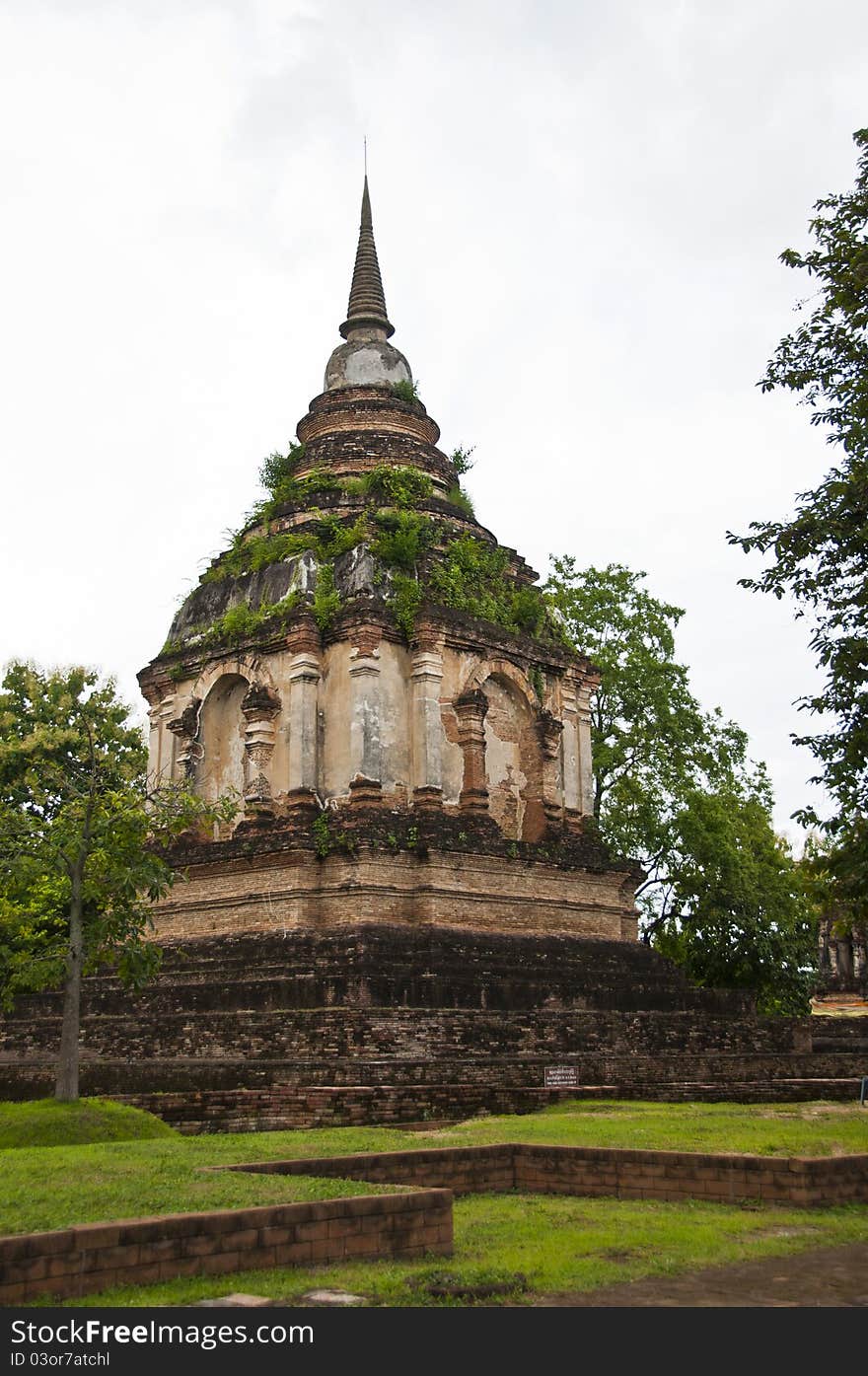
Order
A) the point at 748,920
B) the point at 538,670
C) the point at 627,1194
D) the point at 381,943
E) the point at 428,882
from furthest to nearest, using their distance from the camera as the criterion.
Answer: the point at 748,920 → the point at 538,670 → the point at 428,882 → the point at 381,943 → the point at 627,1194

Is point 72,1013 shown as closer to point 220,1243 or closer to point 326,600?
point 220,1243

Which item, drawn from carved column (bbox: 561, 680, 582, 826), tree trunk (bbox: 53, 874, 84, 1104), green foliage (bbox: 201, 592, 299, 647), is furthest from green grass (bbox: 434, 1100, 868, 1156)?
green foliage (bbox: 201, 592, 299, 647)

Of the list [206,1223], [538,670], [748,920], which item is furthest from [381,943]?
[748,920]

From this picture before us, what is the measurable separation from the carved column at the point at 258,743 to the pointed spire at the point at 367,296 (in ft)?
37.1

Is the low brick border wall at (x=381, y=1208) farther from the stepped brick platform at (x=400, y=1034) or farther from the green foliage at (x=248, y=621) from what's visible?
the green foliage at (x=248, y=621)

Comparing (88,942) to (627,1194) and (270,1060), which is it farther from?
(627,1194)

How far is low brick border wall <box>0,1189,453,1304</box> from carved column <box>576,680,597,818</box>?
57.6ft

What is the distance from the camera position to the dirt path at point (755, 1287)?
6.81 m

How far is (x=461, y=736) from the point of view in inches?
907

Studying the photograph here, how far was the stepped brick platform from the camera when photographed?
54.3 ft

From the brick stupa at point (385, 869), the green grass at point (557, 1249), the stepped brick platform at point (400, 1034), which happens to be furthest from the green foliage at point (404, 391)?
the green grass at point (557, 1249)

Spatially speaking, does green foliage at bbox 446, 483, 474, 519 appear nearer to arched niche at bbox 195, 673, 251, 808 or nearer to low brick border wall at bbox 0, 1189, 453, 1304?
arched niche at bbox 195, 673, 251, 808

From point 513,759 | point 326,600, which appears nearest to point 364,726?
point 326,600

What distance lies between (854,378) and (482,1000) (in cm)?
1054
